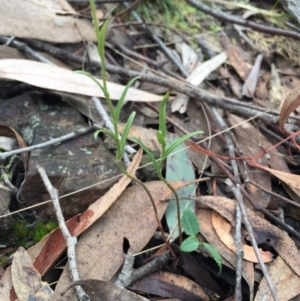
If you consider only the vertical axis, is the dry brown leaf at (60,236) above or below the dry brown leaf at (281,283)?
below

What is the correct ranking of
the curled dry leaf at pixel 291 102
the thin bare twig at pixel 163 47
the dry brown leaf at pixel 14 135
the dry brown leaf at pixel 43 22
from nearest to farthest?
the curled dry leaf at pixel 291 102
the dry brown leaf at pixel 14 135
the dry brown leaf at pixel 43 22
the thin bare twig at pixel 163 47

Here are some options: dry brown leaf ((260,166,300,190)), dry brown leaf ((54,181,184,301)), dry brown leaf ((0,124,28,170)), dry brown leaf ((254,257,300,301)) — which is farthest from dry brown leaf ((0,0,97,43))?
dry brown leaf ((254,257,300,301))

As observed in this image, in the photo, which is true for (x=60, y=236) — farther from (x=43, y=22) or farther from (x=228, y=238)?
(x=43, y=22)

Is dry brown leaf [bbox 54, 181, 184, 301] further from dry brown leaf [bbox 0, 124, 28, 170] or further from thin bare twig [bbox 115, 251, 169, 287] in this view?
dry brown leaf [bbox 0, 124, 28, 170]

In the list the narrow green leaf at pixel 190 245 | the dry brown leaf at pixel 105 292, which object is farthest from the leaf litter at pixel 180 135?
the narrow green leaf at pixel 190 245

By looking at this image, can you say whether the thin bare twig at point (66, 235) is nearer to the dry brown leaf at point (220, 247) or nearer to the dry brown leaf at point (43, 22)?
the dry brown leaf at point (220, 247)

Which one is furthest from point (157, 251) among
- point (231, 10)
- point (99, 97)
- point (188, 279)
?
point (231, 10)
